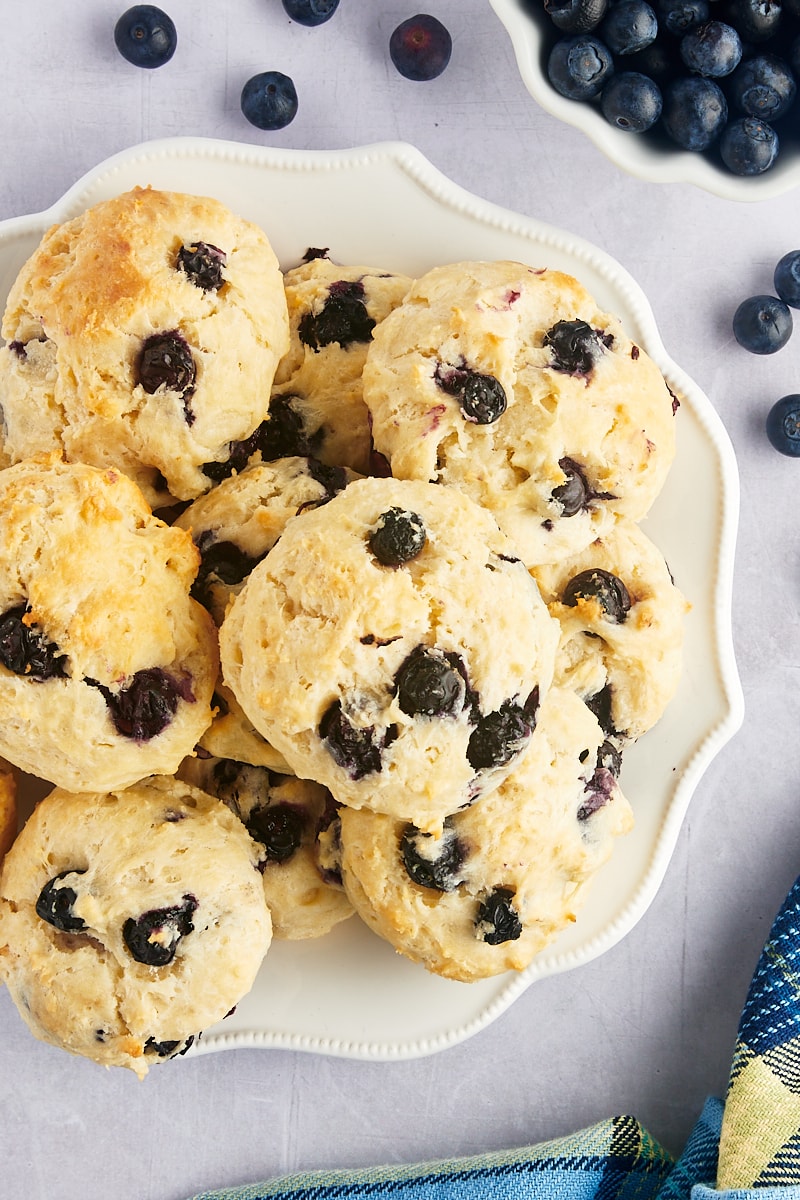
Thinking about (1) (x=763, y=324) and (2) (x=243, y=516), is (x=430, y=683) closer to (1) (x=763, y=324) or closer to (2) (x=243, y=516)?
(2) (x=243, y=516)

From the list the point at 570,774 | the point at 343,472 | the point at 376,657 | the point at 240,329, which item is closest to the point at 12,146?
the point at 240,329

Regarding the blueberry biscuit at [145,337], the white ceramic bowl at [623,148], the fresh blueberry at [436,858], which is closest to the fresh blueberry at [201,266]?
the blueberry biscuit at [145,337]

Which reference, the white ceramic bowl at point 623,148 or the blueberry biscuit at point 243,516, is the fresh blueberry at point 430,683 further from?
the white ceramic bowl at point 623,148

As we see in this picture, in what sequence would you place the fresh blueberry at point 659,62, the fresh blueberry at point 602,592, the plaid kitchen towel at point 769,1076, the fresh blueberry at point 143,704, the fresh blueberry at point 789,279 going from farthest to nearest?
the fresh blueberry at point 789,279 < the plaid kitchen towel at point 769,1076 < the fresh blueberry at point 659,62 < the fresh blueberry at point 602,592 < the fresh blueberry at point 143,704

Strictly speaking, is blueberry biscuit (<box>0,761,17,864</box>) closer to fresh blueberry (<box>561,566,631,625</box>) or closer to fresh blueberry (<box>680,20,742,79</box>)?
fresh blueberry (<box>561,566,631,625</box>)

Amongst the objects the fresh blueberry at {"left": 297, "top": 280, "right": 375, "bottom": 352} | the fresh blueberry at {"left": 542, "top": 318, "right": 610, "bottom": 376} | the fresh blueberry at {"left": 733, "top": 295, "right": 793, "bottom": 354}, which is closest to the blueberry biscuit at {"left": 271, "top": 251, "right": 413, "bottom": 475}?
the fresh blueberry at {"left": 297, "top": 280, "right": 375, "bottom": 352}

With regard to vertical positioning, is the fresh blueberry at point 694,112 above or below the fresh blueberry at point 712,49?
below

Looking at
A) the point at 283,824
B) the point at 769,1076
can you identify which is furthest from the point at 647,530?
the point at 769,1076
